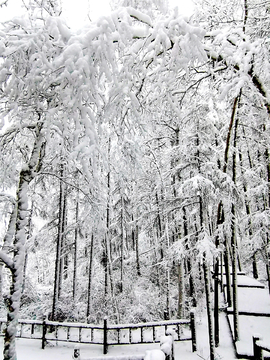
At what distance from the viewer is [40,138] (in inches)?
161

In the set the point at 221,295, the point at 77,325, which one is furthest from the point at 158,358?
the point at 221,295

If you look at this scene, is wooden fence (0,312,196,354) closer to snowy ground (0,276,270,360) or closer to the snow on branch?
snowy ground (0,276,270,360)

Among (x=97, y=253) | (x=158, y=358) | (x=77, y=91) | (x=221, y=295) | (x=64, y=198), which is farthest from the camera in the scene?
(x=97, y=253)

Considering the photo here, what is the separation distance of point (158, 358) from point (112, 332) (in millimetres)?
7636

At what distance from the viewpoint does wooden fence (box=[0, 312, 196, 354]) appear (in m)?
7.88

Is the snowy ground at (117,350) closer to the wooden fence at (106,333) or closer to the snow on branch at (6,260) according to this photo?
the wooden fence at (106,333)

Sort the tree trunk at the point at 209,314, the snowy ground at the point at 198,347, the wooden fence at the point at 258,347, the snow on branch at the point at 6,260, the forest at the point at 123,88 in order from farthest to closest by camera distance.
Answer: the snowy ground at the point at 198,347 < the tree trunk at the point at 209,314 < the wooden fence at the point at 258,347 < the snow on branch at the point at 6,260 < the forest at the point at 123,88

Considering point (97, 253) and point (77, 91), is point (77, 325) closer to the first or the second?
point (97, 253)

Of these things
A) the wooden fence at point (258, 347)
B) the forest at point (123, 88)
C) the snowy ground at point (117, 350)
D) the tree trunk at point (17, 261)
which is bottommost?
the snowy ground at point (117, 350)

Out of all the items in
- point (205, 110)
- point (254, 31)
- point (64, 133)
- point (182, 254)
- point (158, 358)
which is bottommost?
point (158, 358)

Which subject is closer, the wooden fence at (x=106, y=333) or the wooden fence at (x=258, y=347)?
the wooden fence at (x=258, y=347)

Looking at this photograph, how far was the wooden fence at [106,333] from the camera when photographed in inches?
310

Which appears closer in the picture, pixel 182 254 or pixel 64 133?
pixel 64 133

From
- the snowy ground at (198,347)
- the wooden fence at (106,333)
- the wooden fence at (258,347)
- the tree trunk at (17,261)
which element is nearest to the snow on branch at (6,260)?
the tree trunk at (17,261)
